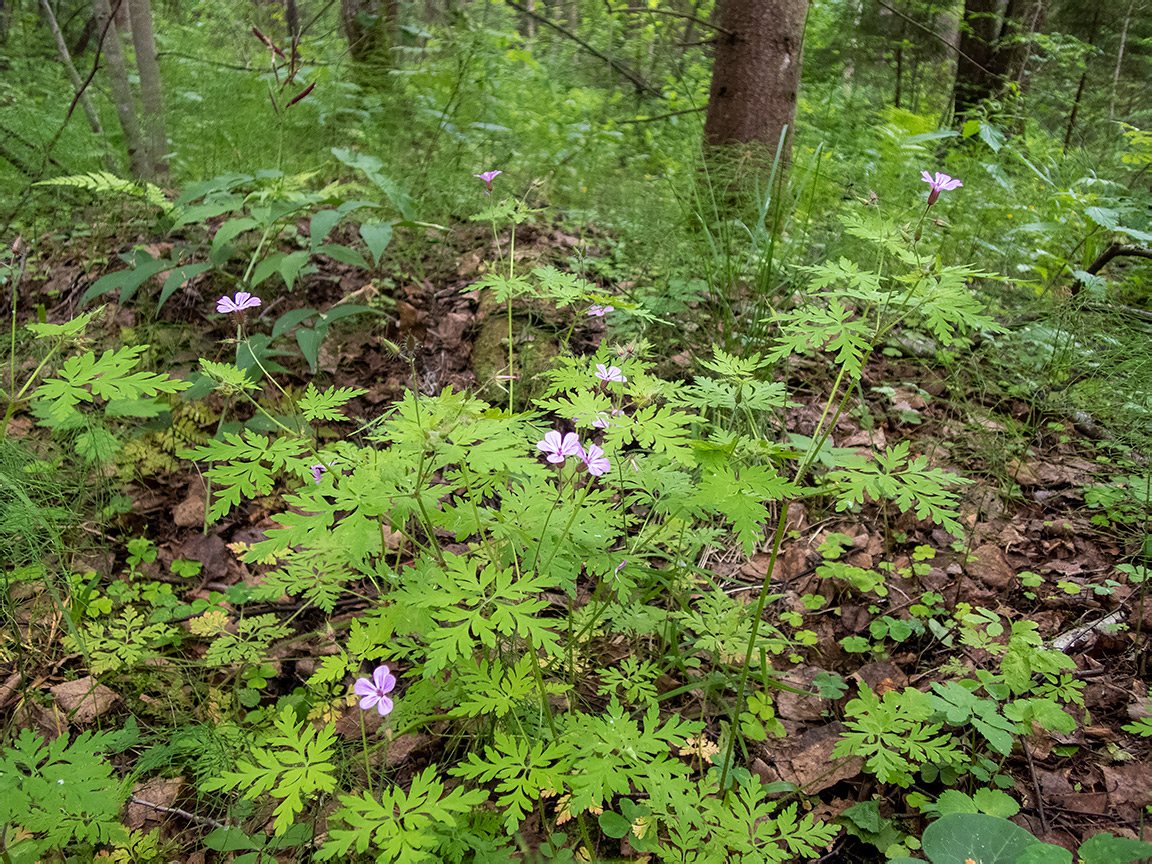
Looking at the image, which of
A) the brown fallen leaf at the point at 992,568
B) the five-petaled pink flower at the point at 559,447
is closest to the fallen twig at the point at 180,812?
the five-petaled pink flower at the point at 559,447

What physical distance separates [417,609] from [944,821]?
1.11 m

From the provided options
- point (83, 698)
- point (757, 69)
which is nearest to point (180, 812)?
point (83, 698)

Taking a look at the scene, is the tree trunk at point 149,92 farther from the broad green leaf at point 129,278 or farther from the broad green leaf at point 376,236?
the broad green leaf at point 376,236

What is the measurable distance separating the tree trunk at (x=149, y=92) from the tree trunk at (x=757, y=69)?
2.99 metres

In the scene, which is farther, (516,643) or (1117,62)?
(1117,62)

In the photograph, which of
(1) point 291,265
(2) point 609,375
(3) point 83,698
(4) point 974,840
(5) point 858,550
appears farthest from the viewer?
(1) point 291,265

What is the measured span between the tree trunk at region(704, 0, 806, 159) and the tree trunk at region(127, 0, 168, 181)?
118 inches

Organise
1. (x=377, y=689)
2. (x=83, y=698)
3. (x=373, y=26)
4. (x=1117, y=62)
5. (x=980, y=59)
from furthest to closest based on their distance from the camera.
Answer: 1. (x=1117, y=62)
2. (x=980, y=59)
3. (x=373, y=26)
4. (x=83, y=698)
5. (x=377, y=689)

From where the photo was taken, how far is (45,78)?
16.5 ft

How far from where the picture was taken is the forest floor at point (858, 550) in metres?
1.55

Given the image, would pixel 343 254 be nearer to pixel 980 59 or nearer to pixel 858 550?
pixel 858 550

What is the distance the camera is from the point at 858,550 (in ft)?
6.97

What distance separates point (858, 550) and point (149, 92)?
407cm

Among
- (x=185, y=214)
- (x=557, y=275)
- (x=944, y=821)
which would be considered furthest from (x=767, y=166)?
(x=944, y=821)
